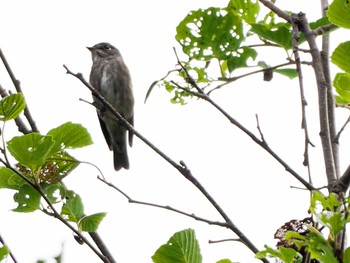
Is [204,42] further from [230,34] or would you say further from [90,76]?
[90,76]

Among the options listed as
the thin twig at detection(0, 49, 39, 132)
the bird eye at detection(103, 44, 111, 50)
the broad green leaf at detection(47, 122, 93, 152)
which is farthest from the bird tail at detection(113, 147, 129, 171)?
the broad green leaf at detection(47, 122, 93, 152)

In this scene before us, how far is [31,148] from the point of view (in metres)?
2.38

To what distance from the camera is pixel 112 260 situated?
2588mm

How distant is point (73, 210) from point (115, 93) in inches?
238

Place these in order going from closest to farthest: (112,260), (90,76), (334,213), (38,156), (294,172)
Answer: (334,213) → (294,172) → (38,156) → (112,260) → (90,76)

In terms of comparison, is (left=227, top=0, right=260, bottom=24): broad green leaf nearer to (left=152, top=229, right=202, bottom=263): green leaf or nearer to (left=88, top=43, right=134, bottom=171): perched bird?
(left=152, top=229, right=202, bottom=263): green leaf

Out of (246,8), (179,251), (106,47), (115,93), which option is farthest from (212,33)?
(106,47)

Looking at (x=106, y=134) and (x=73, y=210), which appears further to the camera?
(x=106, y=134)

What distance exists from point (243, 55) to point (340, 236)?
51.4 inches

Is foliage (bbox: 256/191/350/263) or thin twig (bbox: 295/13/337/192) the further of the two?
thin twig (bbox: 295/13/337/192)

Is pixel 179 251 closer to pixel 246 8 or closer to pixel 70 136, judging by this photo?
pixel 70 136

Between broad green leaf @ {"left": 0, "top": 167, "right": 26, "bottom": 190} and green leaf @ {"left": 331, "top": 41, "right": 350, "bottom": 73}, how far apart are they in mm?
1183

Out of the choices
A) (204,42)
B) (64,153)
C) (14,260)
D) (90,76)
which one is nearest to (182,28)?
(204,42)

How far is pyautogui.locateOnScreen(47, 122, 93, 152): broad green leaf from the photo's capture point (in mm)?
2477
